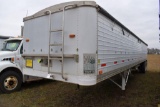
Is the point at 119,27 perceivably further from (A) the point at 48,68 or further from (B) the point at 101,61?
(A) the point at 48,68

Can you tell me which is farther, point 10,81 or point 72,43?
point 10,81

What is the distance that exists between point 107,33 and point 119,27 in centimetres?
147

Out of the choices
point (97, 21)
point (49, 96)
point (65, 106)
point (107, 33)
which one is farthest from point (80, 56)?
point (49, 96)

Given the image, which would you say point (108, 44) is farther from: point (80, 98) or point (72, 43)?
point (80, 98)

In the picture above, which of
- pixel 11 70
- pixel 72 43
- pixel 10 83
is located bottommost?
pixel 10 83

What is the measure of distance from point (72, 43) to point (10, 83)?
13.4 feet

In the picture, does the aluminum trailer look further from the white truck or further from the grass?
the grass

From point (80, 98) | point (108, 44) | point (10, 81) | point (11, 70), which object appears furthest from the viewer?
point (11, 70)

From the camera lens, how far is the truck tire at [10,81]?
6.27 metres

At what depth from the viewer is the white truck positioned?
11.8 feet

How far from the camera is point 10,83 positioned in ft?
21.4

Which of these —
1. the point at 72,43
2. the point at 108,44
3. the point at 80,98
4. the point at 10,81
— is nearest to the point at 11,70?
the point at 10,81

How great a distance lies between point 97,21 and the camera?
12.6ft

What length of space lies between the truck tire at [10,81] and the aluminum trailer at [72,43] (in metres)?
1.80
